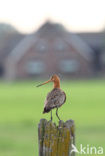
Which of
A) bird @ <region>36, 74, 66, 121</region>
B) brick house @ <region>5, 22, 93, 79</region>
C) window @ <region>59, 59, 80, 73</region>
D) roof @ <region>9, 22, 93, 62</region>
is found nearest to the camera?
bird @ <region>36, 74, 66, 121</region>

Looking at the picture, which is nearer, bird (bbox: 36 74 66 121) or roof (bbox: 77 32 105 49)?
bird (bbox: 36 74 66 121)

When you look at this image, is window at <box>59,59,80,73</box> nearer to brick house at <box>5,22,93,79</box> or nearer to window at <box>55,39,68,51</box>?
brick house at <box>5,22,93,79</box>

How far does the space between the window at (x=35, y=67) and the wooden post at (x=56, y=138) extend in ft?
278

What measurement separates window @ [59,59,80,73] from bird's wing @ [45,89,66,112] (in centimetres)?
8383

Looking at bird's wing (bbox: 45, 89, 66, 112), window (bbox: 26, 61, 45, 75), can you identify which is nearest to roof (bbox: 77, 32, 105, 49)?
window (bbox: 26, 61, 45, 75)

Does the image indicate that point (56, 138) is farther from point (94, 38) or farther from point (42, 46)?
point (94, 38)

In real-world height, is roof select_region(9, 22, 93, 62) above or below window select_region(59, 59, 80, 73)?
above

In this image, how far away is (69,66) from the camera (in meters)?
89.9

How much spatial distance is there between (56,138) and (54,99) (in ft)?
1.36

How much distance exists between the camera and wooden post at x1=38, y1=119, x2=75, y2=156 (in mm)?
4059

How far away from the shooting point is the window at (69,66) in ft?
291

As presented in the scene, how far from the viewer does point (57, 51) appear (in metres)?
87.1

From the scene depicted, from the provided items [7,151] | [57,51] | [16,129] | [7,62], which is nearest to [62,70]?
[57,51]

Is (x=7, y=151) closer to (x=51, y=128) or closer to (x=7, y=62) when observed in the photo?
(x=51, y=128)
